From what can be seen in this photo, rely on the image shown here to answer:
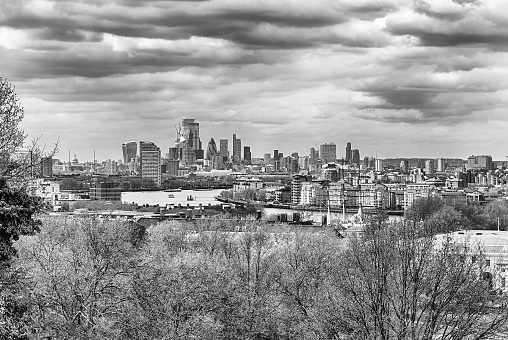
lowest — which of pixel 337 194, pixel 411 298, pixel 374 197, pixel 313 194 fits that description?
pixel 374 197

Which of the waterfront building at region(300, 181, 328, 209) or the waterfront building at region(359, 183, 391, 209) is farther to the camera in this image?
the waterfront building at region(300, 181, 328, 209)

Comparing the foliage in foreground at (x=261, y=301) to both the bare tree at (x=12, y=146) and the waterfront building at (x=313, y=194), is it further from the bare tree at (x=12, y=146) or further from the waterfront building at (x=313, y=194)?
the waterfront building at (x=313, y=194)

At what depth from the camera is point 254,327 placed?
25.3 meters

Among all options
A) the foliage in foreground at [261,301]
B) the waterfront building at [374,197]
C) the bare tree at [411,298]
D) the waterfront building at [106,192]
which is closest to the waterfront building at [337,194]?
the waterfront building at [374,197]

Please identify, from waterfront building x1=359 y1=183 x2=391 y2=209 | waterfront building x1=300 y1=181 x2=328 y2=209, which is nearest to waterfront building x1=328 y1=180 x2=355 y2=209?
waterfront building x1=300 y1=181 x2=328 y2=209

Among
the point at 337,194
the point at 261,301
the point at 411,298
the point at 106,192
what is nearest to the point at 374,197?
the point at 337,194

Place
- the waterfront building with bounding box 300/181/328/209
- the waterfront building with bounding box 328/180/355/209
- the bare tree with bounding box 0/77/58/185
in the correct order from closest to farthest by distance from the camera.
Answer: the bare tree with bounding box 0/77/58/185 < the waterfront building with bounding box 328/180/355/209 < the waterfront building with bounding box 300/181/328/209

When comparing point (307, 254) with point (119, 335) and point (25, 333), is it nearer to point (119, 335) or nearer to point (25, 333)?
point (119, 335)

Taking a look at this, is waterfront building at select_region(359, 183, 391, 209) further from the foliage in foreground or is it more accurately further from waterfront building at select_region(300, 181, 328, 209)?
the foliage in foreground

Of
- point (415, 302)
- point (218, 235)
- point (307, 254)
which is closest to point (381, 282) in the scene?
point (415, 302)

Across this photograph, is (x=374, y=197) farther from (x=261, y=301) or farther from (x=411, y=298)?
(x=411, y=298)

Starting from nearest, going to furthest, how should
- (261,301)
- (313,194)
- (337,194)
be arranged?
(261,301)
(337,194)
(313,194)

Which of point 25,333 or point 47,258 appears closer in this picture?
point 25,333

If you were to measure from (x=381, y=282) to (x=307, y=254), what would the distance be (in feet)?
56.0
